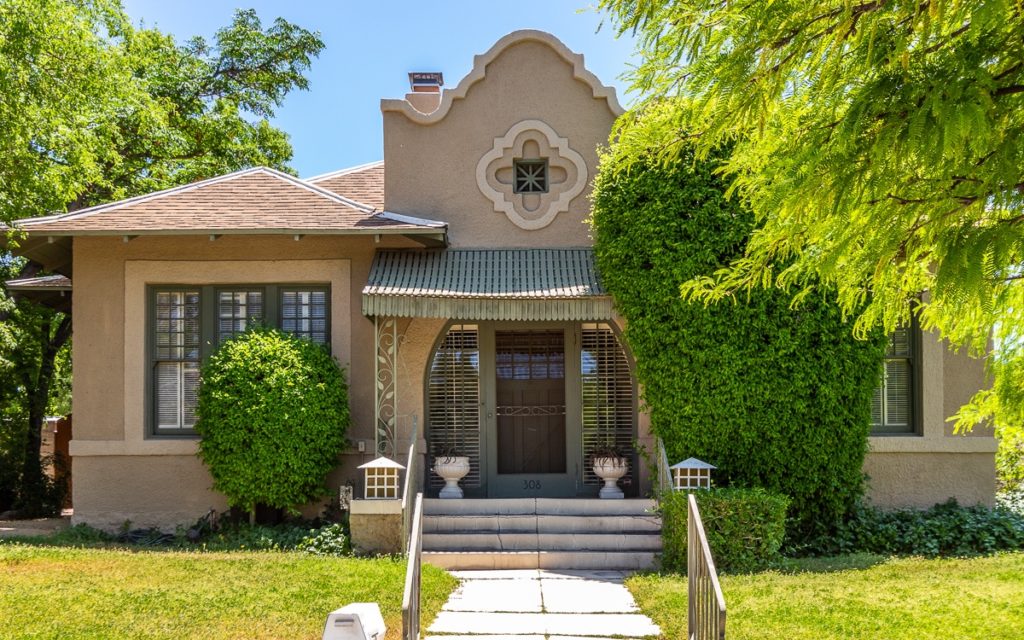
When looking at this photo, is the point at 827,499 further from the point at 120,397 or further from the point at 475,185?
the point at 120,397

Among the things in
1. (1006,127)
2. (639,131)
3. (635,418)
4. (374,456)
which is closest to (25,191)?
(374,456)

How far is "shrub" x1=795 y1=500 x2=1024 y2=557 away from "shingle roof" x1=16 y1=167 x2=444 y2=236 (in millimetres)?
6403

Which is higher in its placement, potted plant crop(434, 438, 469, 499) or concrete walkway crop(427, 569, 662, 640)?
potted plant crop(434, 438, 469, 499)

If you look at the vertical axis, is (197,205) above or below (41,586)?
above

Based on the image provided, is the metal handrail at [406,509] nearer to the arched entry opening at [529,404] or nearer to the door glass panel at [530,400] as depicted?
the arched entry opening at [529,404]

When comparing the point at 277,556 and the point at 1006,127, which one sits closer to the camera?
the point at 1006,127

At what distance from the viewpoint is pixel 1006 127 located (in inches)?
147

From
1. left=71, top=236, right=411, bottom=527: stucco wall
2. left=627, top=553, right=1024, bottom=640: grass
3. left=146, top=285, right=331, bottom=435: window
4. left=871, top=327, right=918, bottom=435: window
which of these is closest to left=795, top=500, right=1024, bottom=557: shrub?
left=627, top=553, right=1024, bottom=640: grass

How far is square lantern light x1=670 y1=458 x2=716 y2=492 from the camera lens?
34.4ft

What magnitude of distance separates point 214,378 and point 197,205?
266cm

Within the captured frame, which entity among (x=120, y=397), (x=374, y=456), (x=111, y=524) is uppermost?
(x=120, y=397)

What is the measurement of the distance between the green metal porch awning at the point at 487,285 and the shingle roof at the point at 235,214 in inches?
24.2

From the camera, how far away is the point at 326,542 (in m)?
10.8

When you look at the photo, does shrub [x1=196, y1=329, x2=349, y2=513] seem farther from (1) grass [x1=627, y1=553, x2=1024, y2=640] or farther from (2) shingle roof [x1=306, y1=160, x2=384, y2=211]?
(1) grass [x1=627, y1=553, x2=1024, y2=640]
